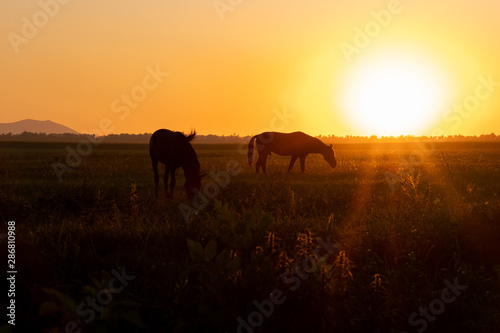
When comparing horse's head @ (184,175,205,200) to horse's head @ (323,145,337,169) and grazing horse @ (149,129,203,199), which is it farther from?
horse's head @ (323,145,337,169)

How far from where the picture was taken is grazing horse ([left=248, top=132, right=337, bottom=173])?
24.0 m

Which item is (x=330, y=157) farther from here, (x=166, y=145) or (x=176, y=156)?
(x=176, y=156)

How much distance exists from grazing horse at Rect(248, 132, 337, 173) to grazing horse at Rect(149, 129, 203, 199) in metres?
8.73

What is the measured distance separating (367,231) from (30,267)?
4899 mm

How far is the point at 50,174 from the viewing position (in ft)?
67.5

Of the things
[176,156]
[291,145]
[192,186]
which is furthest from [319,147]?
[192,186]

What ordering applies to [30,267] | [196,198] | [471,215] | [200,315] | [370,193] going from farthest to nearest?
[370,193], [196,198], [471,215], [30,267], [200,315]

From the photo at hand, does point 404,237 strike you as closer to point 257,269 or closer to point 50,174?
point 257,269

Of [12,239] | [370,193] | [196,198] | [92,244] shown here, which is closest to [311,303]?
[92,244]

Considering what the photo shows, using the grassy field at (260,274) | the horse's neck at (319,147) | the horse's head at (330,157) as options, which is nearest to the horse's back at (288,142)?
the horse's neck at (319,147)

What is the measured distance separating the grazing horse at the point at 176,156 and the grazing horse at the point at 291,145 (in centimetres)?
873

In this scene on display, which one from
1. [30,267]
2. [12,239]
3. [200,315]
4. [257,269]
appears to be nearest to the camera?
[200,315]

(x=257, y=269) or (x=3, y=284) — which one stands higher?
(x=257, y=269)

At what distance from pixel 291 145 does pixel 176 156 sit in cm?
1167
